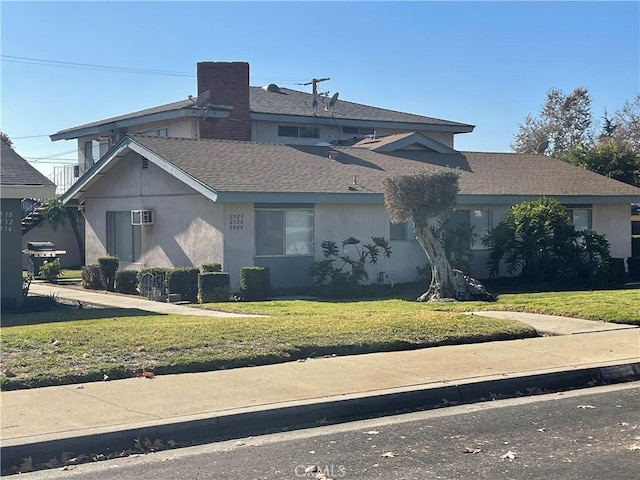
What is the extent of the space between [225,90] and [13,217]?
45.0ft

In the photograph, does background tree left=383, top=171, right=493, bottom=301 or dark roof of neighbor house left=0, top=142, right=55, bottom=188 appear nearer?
dark roof of neighbor house left=0, top=142, right=55, bottom=188

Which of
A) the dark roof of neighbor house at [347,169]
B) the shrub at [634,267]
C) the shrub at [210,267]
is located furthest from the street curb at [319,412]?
the shrub at [634,267]

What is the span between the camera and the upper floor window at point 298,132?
109ft

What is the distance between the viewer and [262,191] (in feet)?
66.6

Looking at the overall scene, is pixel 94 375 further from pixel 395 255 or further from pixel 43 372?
pixel 395 255

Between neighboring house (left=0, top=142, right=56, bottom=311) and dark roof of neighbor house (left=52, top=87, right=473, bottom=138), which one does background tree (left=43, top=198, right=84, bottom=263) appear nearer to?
dark roof of neighbor house (left=52, top=87, right=473, bottom=138)

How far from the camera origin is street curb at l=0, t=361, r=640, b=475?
Result: 6855mm

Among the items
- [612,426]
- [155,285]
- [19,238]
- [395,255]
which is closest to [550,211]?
[395,255]

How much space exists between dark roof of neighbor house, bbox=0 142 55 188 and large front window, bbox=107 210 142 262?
6922 mm

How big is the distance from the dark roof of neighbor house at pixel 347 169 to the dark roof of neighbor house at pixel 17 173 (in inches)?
163

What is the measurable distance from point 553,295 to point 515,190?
266 inches

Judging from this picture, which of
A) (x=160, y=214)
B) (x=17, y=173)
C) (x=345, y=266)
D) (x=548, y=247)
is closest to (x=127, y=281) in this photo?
(x=160, y=214)

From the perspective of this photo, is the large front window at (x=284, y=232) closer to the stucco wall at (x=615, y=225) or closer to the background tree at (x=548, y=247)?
the background tree at (x=548, y=247)

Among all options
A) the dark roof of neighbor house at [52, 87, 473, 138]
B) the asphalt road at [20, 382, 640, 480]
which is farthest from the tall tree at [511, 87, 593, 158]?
the asphalt road at [20, 382, 640, 480]
